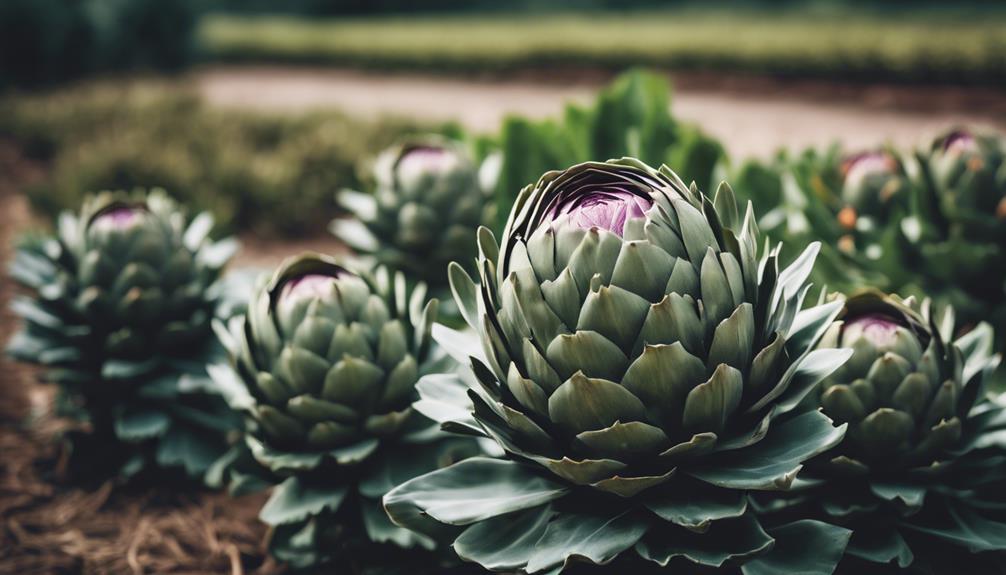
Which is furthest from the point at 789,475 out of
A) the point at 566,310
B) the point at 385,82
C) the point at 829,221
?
the point at 385,82

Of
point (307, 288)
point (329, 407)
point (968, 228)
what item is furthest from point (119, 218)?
point (968, 228)

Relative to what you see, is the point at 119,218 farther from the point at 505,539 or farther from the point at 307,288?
the point at 505,539

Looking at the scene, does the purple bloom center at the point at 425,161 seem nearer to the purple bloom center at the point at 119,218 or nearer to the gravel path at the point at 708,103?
the purple bloom center at the point at 119,218

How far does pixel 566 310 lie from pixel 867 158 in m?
0.98

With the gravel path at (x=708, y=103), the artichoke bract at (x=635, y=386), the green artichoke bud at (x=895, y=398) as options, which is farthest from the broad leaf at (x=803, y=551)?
the gravel path at (x=708, y=103)

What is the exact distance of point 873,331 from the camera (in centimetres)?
101

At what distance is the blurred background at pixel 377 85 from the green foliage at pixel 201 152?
0.01 meters

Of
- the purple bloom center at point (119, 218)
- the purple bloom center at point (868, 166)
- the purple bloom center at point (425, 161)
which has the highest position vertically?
the purple bloom center at point (119, 218)

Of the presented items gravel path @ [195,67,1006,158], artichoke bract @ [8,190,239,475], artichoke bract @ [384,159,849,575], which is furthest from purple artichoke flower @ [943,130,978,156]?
gravel path @ [195,67,1006,158]

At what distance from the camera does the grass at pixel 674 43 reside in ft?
22.7

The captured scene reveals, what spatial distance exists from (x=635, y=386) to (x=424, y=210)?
80cm

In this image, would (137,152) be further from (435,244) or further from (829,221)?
(829,221)

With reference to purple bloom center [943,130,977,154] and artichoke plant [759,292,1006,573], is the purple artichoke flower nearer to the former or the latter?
purple bloom center [943,130,977,154]

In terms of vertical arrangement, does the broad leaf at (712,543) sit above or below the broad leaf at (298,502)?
below
